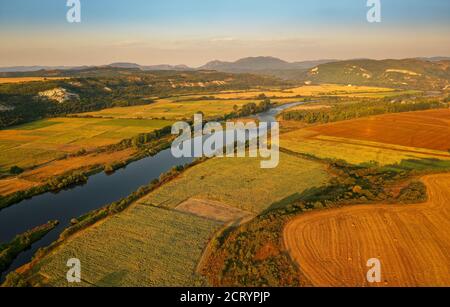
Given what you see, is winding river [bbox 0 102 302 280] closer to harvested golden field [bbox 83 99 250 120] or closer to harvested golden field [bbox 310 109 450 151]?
harvested golden field [bbox 310 109 450 151]

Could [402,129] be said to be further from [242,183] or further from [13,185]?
[13,185]

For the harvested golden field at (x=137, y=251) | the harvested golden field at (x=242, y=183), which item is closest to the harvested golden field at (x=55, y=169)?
the harvested golden field at (x=242, y=183)

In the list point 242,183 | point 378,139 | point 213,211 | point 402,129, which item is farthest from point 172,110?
point 213,211

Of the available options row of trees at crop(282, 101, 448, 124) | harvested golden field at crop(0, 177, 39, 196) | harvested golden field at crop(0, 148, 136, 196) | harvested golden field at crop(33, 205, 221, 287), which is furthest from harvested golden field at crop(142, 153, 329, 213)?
row of trees at crop(282, 101, 448, 124)

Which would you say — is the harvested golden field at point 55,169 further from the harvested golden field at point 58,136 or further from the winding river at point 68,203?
the winding river at point 68,203
